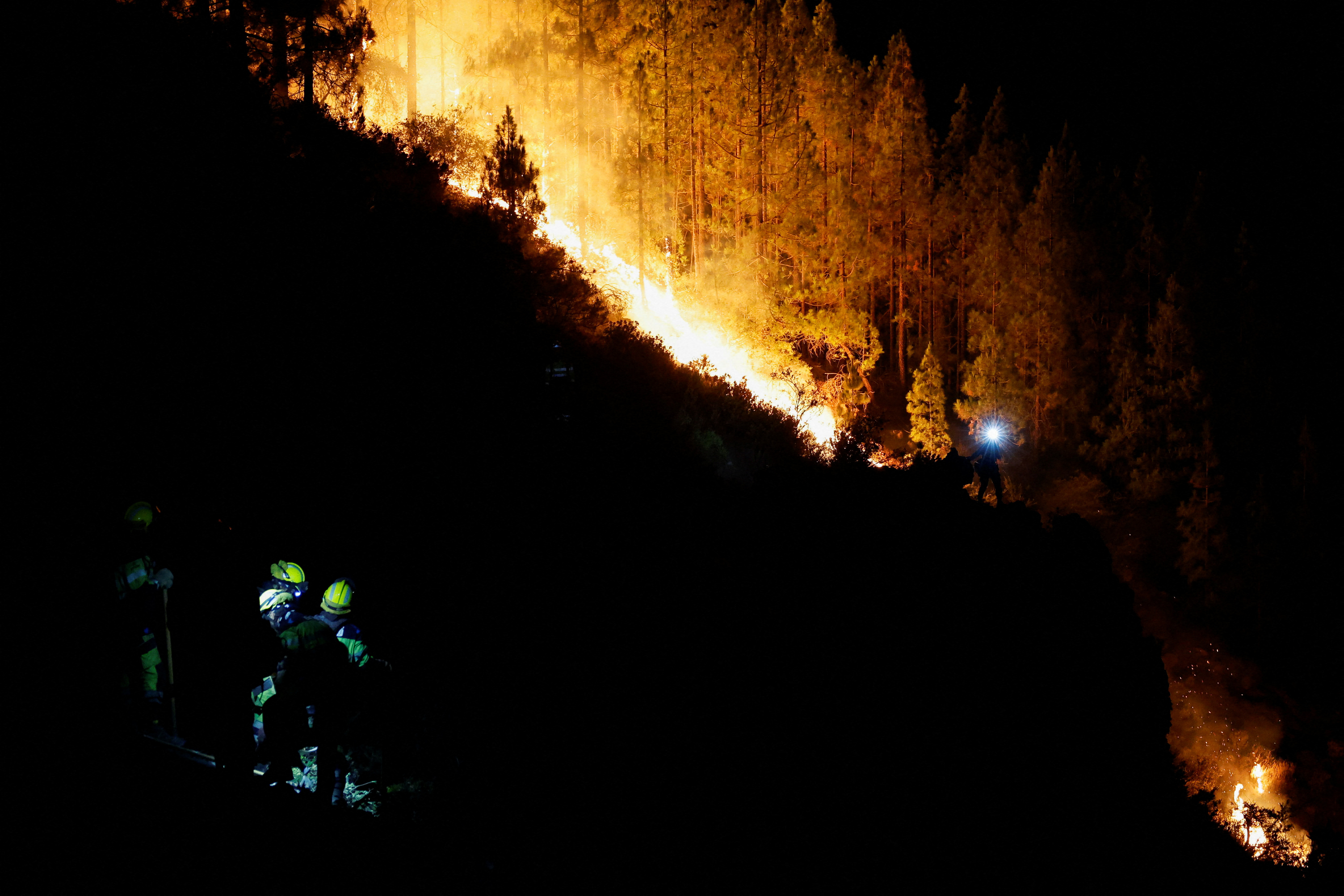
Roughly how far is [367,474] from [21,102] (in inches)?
203

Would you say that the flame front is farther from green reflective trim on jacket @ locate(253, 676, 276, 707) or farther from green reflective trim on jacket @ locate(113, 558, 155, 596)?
green reflective trim on jacket @ locate(113, 558, 155, 596)

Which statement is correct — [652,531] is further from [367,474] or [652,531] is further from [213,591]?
[213,591]

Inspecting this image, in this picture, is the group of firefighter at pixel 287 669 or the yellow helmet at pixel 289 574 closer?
the group of firefighter at pixel 287 669

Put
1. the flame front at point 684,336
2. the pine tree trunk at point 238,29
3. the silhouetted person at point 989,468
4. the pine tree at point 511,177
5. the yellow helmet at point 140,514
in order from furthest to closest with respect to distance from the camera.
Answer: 1. the flame front at point 684,336
2. the pine tree at point 511,177
3. the silhouetted person at point 989,468
4. the pine tree trunk at point 238,29
5. the yellow helmet at point 140,514

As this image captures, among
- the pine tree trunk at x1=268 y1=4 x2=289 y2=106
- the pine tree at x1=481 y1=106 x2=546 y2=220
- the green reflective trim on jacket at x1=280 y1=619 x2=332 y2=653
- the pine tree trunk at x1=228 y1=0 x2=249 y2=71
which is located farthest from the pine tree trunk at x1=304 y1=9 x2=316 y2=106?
the green reflective trim on jacket at x1=280 y1=619 x2=332 y2=653

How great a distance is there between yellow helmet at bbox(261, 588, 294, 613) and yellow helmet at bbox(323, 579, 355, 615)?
27 centimetres

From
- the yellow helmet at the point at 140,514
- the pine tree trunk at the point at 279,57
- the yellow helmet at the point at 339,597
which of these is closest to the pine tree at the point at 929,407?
the pine tree trunk at the point at 279,57

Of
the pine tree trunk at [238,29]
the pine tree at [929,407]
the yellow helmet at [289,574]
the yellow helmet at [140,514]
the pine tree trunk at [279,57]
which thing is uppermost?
the pine tree at [929,407]

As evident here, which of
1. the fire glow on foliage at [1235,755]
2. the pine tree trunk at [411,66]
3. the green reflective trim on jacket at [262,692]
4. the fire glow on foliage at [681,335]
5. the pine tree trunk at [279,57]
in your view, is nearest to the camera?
the green reflective trim on jacket at [262,692]

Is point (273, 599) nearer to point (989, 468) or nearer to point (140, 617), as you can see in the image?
point (140, 617)

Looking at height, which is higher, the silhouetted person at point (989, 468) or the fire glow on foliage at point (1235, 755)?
the silhouetted person at point (989, 468)

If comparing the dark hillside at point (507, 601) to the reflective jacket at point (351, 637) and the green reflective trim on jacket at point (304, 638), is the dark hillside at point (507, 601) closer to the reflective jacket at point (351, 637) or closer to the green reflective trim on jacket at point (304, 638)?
the reflective jacket at point (351, 637)

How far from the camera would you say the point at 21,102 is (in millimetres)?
8305

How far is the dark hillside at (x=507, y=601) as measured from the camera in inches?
252
